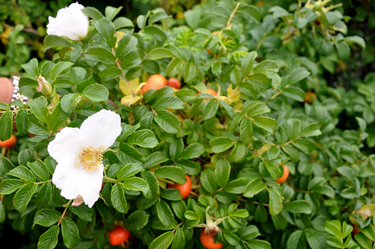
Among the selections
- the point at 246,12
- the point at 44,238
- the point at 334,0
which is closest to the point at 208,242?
the point at 44,238

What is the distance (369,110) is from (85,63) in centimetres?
148

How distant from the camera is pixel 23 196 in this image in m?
0.76

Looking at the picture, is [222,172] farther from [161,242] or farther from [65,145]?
[65,145]

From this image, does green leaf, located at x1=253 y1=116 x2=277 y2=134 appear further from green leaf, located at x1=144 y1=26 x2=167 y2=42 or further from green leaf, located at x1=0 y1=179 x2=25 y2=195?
green leaf, located at x1=0 y1=179 x2=25 y2=195

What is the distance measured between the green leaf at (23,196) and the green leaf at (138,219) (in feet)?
0.98

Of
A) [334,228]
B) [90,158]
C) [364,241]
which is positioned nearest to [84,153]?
[90,158]

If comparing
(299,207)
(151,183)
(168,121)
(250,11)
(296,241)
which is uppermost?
(250,11)

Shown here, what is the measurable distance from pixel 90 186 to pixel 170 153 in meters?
0.33

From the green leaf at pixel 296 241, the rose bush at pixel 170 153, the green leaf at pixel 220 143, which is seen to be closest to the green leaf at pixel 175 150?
the rose bush at pixel 170 153

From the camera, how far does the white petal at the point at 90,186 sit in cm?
68

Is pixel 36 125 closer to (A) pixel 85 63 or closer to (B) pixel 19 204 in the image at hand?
(B) pixel 19 204

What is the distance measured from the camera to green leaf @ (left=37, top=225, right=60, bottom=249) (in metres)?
0.77

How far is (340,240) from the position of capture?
1.00m

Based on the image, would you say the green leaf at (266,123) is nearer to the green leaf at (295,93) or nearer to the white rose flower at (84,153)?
the green leaf at (295,93)
